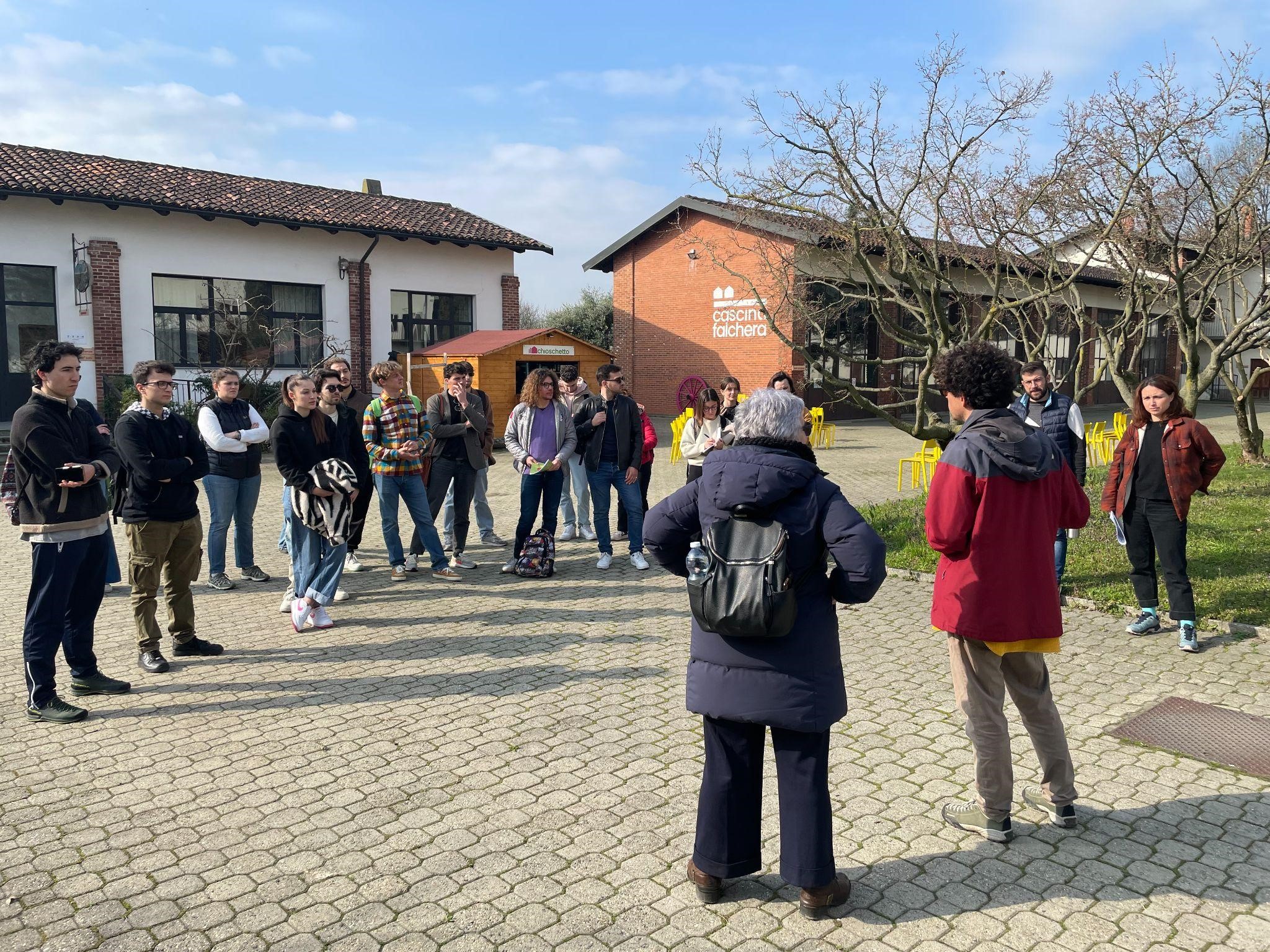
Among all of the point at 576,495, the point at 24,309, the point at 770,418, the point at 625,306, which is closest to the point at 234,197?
the point at 24,309

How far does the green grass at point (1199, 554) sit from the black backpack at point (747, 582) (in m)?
4.87

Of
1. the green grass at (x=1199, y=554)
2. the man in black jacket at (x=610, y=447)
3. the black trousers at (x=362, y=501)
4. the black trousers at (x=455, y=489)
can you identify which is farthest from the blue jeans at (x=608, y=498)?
the green grass at (x=1199, y=554)

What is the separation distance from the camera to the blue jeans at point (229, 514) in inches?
322

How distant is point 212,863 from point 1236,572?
7.68 metres

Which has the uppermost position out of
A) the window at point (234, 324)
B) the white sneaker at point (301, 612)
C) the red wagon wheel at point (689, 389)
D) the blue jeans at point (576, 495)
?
the window at point (234, 324)

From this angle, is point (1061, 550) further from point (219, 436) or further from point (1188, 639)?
point (219, 436)

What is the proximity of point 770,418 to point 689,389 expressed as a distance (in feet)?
88.2

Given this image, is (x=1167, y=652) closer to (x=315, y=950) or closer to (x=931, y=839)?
(x=931, y=839)

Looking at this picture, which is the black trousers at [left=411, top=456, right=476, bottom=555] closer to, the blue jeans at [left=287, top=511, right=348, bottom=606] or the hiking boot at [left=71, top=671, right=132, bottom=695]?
the blue jeans at [left=287, top=511, right=348, bottom=606]

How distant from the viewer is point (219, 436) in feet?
26.0

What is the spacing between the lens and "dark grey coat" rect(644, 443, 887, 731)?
9.98ft

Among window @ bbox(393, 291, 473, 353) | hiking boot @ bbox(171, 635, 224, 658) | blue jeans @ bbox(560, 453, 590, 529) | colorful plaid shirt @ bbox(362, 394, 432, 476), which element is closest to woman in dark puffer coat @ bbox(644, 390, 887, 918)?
hiking boot @ bbox(171, 635, 224, 658)

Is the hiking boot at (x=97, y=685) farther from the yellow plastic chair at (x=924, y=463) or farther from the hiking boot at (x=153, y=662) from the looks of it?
the yellow plastic chair at (x=924, y=463)

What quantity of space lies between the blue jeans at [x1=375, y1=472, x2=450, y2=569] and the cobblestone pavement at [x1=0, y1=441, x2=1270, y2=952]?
6.21 ft
